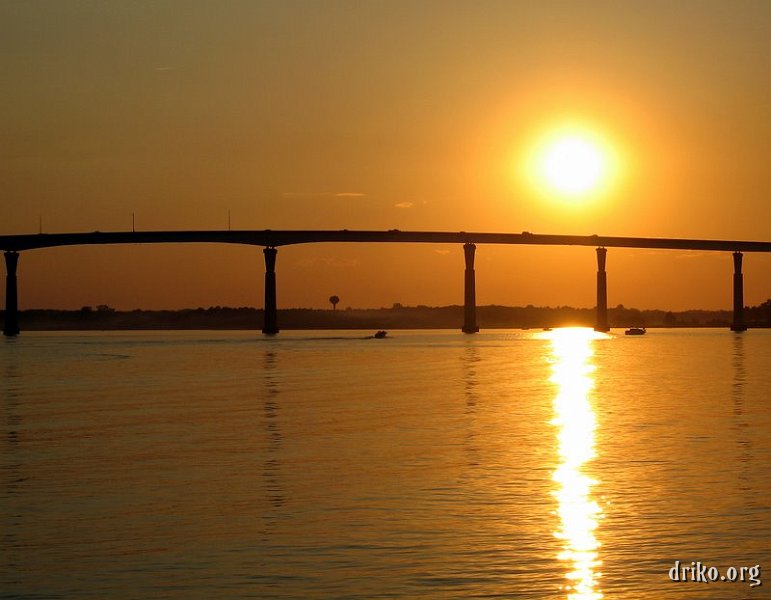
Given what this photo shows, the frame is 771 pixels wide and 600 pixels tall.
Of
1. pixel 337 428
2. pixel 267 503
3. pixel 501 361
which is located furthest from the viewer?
pixel 501 361

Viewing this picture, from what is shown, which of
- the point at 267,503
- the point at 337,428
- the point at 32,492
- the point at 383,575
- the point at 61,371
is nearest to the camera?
the point at 383,575

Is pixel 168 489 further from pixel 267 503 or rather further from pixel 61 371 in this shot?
pixel 61 371

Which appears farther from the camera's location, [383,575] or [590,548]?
[590,548]

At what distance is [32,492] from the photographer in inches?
1073

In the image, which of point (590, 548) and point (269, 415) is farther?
point (269, 415)

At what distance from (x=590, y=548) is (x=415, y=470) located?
1078 cm

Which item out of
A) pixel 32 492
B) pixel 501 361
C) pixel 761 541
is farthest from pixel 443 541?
pixel 501 361

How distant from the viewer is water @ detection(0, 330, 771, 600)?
18578 mm

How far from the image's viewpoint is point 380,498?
86.1 feet

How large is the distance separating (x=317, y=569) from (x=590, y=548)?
4.57 m

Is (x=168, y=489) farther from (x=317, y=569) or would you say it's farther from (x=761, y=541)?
(x=761, y=541)

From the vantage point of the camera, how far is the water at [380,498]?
18578 mm

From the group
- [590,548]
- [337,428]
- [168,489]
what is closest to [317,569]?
[590,548]

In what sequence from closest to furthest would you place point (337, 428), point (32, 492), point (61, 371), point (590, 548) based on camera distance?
point (590, 548) → point (32, 492) → point (337, 428) → point (61, 371)
